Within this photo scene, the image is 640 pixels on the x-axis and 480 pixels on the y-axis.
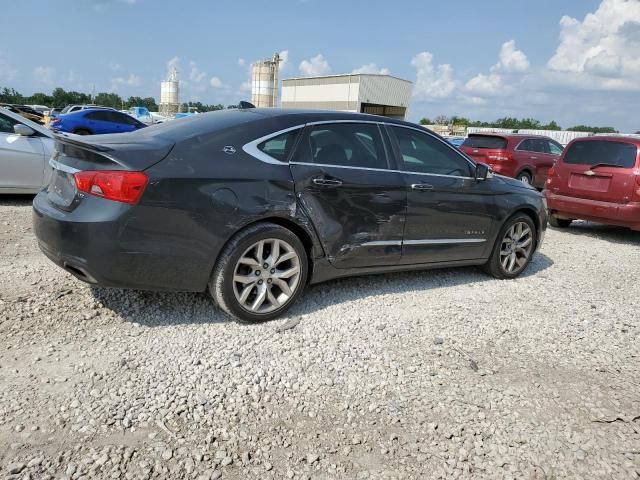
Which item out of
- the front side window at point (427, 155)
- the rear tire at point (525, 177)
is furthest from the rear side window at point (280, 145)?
the rear tire at point (525, 177)

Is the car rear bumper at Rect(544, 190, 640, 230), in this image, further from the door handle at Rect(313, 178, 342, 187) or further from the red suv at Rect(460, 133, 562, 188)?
the door handle at Rect(313, 178, 342, 187)

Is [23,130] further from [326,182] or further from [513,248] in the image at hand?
[513,248]

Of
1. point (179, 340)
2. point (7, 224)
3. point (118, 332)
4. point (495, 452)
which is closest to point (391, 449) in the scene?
point (495, 452)

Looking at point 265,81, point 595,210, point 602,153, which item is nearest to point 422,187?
point 595,210

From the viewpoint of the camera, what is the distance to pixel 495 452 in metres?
2.68

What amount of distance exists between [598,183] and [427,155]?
4723mm

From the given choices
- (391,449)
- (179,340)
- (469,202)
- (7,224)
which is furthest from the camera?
(7,224)

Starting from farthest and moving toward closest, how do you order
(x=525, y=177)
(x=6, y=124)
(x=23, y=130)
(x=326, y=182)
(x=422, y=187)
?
(x=525, y=177), (x=6, y=124), (x=23, y=130), (x=422, y=187), (x=326, y=182)

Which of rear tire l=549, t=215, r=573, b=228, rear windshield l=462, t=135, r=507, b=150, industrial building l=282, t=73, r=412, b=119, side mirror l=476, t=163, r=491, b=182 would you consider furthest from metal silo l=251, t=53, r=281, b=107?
side mirror l=476, t=163, r=491, b=182

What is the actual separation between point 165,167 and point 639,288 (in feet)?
17.6

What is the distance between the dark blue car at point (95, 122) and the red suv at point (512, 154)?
1385 cm

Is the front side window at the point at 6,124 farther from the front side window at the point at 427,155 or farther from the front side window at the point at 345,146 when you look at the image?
the front side window at the point at 427,155

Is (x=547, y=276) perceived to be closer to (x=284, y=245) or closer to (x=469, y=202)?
(x=469, y=202)

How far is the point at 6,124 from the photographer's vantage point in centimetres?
739
